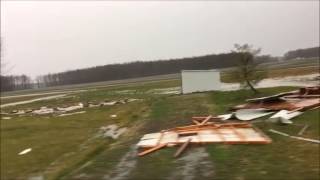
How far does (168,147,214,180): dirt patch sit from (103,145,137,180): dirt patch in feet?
3.49

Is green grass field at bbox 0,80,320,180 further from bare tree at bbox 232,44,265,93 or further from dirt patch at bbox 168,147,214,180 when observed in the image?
bare tree at bbox 232,44,265,93

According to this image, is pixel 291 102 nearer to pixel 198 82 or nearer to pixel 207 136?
pixel 207 136

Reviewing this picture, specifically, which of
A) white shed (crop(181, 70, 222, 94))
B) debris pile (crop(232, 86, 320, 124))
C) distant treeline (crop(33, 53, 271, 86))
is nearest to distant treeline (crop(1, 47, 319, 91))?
distant treeline (crop(33, 53, 271, 86))

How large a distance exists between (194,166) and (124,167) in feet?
5.58

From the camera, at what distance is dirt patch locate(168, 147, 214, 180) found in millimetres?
10414

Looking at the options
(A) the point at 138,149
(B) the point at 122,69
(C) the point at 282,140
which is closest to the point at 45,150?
(A) the point at 138,149

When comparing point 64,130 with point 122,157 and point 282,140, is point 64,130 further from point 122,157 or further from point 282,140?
point 282,140

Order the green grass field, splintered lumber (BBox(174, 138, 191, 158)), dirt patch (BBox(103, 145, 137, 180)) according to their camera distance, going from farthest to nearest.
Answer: splintered lumber (BBox(174, 138, 191, 158)) < dirt patch (BBox(103, 145, 137, 180)) < the green grass field

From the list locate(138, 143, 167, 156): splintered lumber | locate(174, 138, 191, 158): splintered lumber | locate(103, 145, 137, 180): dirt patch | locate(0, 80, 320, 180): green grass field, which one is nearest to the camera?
locate(0, 80, 320, 180): green grass field

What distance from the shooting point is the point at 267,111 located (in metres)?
19.1

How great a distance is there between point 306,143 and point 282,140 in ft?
2.63

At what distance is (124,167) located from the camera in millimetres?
12070

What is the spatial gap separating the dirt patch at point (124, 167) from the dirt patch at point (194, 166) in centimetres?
106

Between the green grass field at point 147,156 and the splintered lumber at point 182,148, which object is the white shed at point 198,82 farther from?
the splintered lumber at point 182,148
